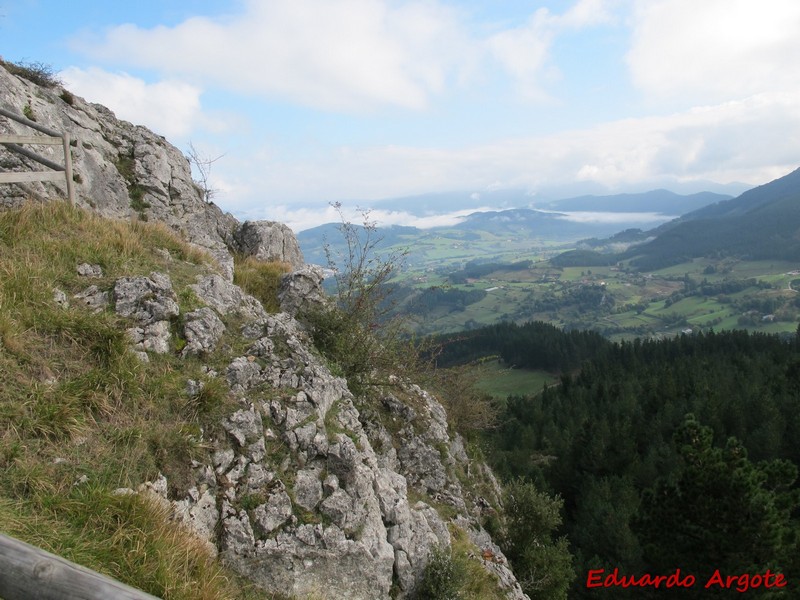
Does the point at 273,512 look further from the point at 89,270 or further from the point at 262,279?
the point at 262,279

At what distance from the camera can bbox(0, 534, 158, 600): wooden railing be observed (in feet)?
10.4

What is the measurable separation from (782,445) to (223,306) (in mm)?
47854

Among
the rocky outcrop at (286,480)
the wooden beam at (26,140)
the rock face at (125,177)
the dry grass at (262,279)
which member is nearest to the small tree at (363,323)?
the rocky outcrop at (286,480)

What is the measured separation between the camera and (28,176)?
10.7 metres

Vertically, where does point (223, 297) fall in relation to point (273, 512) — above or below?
above

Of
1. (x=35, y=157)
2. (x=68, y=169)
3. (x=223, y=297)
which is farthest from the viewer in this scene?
(x=35, y=157)

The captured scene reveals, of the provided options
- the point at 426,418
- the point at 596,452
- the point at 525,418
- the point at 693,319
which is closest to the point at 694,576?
the point at 426,418

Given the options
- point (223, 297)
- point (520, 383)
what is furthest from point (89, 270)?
point (520, 383)

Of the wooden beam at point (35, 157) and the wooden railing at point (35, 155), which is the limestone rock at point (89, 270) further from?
the wooden beam at point (35, 157)

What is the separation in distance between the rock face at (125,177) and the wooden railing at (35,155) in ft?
2.37

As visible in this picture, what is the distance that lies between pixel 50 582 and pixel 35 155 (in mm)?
12390

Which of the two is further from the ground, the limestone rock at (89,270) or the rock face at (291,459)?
the limestone rock at (89,270)

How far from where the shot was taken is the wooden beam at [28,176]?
10.0 m

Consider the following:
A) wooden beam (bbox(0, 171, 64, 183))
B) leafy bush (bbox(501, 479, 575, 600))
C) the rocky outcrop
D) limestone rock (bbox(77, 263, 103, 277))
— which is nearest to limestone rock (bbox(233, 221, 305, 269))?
wooden beam (bbox(0, 171, 64, 183))
